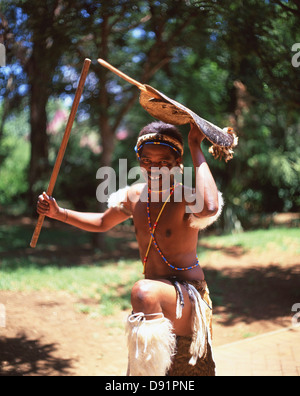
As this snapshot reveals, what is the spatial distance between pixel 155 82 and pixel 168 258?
8.68 metres

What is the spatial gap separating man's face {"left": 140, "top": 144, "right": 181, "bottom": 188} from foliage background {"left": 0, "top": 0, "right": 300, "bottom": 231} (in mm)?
2420

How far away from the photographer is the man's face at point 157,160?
102 inches

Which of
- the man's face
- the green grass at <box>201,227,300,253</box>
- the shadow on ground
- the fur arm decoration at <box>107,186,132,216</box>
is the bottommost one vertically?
the shadow on ground

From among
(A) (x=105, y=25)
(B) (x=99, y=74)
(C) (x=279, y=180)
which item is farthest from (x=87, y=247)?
(C) (x=279, y=180)

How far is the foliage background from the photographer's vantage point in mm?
5070

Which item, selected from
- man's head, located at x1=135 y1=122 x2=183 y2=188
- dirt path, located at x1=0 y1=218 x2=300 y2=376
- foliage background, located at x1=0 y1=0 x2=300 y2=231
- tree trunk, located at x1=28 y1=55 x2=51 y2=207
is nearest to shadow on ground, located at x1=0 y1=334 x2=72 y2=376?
dirt path, located at x1=0 y1=218 x2=300 y2=376

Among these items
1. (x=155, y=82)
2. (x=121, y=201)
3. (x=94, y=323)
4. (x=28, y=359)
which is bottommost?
(x=28, y=359)

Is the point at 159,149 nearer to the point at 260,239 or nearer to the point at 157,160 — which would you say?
the point at 157,160

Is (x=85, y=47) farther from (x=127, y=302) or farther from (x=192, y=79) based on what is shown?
(x=127, y=302)

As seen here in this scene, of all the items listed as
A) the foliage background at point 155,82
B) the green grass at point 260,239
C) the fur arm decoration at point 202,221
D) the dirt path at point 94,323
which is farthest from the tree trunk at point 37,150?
the fur arm decoration at point 202,221

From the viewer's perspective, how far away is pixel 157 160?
2594 millimetres

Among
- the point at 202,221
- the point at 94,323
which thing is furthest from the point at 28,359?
the point at 202,221

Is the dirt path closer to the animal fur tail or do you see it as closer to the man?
the man

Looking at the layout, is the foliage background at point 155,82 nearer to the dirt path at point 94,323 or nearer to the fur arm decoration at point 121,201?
the fur arm decoration at point 121,201
